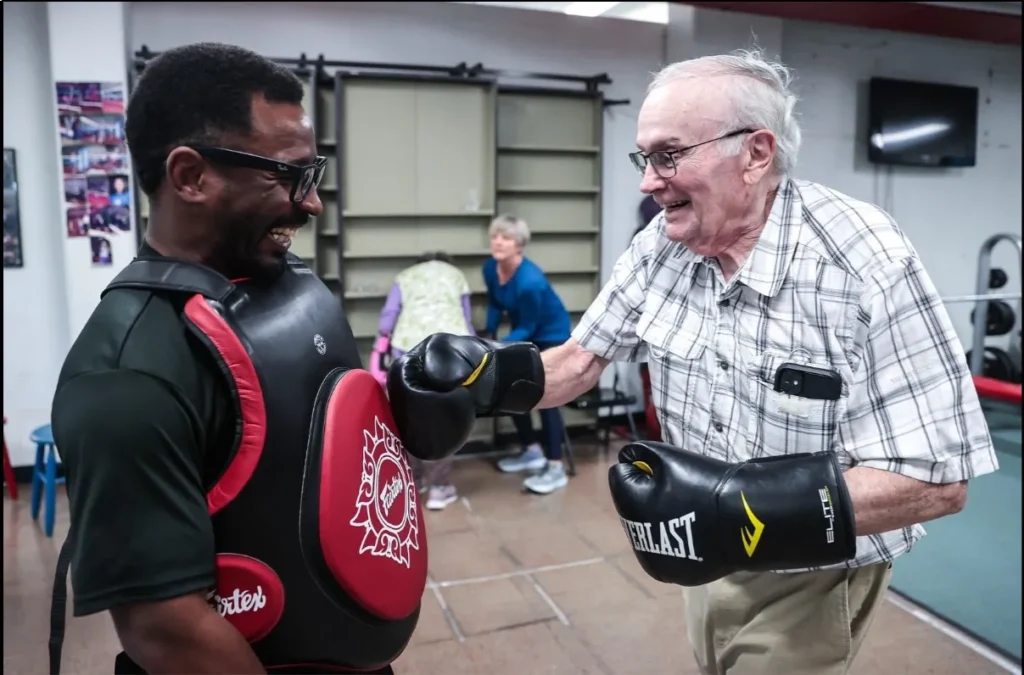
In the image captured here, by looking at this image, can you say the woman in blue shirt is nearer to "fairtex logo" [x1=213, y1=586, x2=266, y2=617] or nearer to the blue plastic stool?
the blue plastic stool

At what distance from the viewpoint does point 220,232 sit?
98 cm

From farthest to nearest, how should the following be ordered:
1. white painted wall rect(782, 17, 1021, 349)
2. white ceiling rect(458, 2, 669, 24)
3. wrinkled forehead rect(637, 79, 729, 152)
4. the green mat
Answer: white painted wall rect(782, 17, 1021, 349)
white ceiling rect(458, 2, 669, 24)
the green mat
wrinkled forehead rect(637, 79, 729, 152)

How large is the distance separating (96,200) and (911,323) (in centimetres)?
418

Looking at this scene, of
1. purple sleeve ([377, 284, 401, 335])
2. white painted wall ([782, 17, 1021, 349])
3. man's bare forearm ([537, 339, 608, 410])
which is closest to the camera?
man's bare forearm ([537, 339, 608, 410])

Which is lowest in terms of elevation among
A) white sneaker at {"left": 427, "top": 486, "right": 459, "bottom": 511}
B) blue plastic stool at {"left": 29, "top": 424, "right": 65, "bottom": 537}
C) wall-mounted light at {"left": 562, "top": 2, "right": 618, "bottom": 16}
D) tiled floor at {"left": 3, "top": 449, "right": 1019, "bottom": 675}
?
tiled floor at {"left": 3, "top": 449, "right": 1019, "bottom": 675}

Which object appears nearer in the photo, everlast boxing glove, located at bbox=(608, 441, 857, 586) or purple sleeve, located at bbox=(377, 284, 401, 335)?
everlast boxing glove, located at bbox=(608, 441, 857, 586)

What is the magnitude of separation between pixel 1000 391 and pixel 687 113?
157 inches

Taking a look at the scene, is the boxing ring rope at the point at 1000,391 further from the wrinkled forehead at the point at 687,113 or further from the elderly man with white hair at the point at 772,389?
the wrinkled forehead at the point at 687,113

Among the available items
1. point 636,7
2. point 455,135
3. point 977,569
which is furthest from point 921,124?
point 977,569

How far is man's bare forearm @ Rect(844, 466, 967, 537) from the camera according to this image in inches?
45.4

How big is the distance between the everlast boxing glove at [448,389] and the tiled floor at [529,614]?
1355 millimetres

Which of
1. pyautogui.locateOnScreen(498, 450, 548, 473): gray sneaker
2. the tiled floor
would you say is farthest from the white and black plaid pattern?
pyautogui.locateOnScreen(498, 450, 548, 473): gray sneaker

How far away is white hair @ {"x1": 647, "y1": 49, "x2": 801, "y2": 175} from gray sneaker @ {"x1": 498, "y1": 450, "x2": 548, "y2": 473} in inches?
128

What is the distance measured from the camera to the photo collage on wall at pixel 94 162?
402 cm
